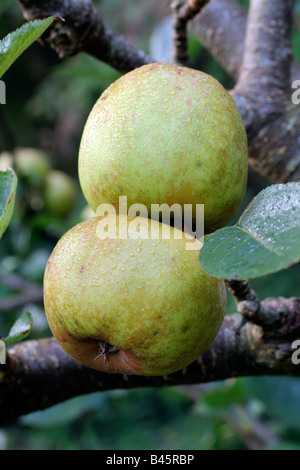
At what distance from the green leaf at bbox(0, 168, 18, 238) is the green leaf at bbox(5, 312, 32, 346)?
0.41 ft

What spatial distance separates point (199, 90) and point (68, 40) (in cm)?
34

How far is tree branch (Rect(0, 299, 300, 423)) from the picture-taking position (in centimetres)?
69

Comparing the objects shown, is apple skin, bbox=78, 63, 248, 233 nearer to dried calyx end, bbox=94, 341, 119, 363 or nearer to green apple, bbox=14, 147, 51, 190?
dried calyx end, bbox=94, 341, 119, 363

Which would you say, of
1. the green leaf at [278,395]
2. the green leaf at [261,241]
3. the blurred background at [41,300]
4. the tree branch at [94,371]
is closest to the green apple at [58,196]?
the blurred background at [41,300]

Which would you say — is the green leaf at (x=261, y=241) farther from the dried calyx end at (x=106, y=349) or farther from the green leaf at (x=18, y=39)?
the green leaf at (x=18, y=39)

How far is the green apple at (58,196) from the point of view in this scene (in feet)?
5.85

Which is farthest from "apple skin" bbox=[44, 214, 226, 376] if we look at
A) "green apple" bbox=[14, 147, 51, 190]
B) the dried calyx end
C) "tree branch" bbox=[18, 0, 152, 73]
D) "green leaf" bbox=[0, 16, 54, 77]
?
"green apple" bbox=[14, 147, 51, 190]

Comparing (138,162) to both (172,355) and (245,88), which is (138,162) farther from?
(245,88)

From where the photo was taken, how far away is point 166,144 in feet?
1.58

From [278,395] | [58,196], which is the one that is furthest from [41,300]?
[278,395]

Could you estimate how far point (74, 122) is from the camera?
141 inches

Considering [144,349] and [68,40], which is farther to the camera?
[68,40]

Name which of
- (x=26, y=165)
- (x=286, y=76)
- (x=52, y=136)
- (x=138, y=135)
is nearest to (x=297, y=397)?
(x=286, y=76)

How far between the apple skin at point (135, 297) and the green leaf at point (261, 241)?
0.17 feet
